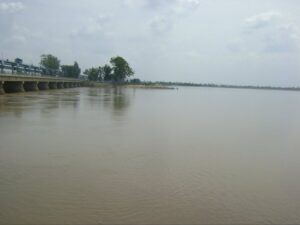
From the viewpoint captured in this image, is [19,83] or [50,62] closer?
[19,83]

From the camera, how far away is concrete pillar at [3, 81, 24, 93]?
143 feet

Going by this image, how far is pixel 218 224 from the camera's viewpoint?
5582 mm

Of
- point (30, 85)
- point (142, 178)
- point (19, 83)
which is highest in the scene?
point (19, 83)

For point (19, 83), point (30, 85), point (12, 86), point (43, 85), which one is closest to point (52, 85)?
point (43, 85)

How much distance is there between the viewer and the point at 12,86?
44.9m

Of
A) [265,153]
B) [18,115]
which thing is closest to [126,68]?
[18,115]

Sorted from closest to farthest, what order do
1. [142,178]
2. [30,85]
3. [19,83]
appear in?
[142,178]
[19,83]
[30,85]

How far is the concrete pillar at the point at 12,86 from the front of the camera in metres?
43.7

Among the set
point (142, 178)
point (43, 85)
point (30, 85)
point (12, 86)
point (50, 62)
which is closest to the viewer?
point (142, 178)

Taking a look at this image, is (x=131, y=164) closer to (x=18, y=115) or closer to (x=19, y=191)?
(x=19, y=191)

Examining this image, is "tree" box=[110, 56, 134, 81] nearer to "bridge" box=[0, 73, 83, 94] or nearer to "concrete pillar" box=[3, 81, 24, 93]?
"bridge" box=[0, 73, 83, 94]

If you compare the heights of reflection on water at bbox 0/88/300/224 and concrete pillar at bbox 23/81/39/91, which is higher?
reflection on water at bbox 0/88/300/224

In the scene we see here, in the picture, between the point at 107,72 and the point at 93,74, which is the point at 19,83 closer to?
the point at 107,72

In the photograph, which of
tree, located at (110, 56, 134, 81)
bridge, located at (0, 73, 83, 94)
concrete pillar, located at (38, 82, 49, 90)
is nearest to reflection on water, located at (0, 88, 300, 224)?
bridge, located at (0, 73, 83, 94)
